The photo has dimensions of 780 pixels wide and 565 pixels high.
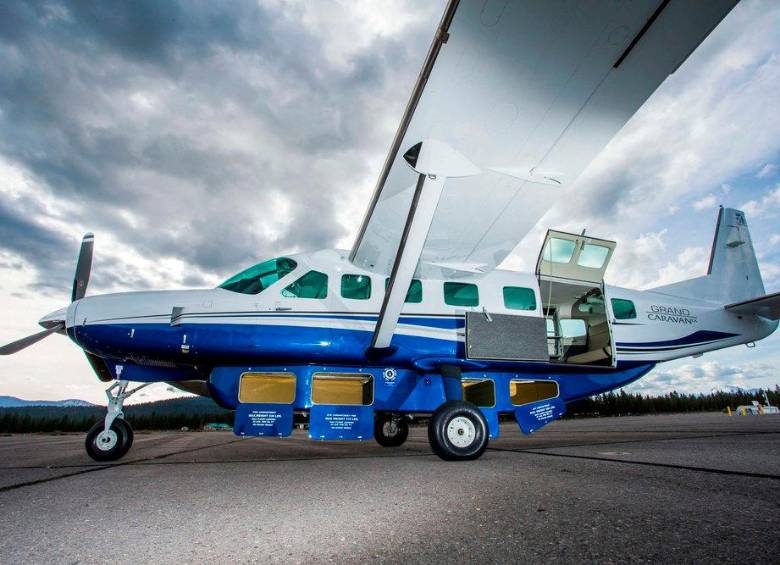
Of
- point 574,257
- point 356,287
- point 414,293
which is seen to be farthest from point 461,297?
point 574,257

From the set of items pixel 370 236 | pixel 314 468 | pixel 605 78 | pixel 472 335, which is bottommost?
pixel 314 468

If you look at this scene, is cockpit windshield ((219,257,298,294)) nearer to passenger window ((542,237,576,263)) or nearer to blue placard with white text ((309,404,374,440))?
blue placard with white text ((309,404,374,440))

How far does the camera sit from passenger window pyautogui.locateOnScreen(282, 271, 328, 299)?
18.2 ft

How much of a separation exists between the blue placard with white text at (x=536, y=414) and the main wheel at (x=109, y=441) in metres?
5.79

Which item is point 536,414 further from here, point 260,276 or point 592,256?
point 260,276

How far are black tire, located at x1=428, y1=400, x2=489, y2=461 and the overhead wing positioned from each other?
266cm

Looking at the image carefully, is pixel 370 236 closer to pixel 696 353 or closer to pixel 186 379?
pixel 186 379

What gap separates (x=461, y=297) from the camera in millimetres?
6031

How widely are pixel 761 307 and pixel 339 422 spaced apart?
27.3 feet

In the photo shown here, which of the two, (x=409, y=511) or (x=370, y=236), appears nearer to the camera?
(x=409, y=511)

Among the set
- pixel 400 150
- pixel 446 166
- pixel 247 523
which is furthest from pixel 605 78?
pixel 247 523

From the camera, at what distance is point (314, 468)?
4.06m

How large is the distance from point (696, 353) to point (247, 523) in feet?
27.9

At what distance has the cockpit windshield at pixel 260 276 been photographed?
18.1 feet
